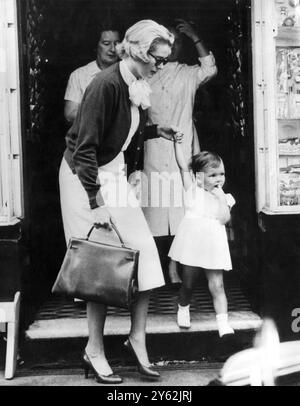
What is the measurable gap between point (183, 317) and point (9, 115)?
202 centimetres

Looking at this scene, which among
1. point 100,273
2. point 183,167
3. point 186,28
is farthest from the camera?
point 186,28

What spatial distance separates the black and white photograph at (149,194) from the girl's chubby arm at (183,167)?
1 centimetres

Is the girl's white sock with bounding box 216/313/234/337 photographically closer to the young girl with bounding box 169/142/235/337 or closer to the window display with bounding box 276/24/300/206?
the young girl with bounding box 169/142/235/337

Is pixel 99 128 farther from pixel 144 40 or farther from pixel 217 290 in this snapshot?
pixel 217 290

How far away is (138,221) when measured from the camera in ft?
15.2

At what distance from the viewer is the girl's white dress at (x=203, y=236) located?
4.92 m

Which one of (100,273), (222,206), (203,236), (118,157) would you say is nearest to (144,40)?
(118,157)

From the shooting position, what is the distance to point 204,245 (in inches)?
194

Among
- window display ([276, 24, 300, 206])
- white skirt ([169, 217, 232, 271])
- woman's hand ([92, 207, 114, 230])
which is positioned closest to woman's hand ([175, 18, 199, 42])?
window display ([276, 24, 300, 206])

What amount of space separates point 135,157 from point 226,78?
3.73 ft

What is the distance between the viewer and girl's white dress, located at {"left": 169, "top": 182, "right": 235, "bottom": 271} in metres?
4.92

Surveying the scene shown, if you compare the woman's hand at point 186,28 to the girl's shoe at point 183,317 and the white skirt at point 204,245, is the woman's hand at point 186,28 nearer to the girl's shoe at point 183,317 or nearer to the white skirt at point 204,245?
the white skirt at point 204,245

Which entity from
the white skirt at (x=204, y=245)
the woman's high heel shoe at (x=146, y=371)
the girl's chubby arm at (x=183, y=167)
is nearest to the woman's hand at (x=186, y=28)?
the girl's chubby arm at (x=183, y=167)

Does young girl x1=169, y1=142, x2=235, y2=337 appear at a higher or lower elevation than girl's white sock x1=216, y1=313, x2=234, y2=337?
higher
